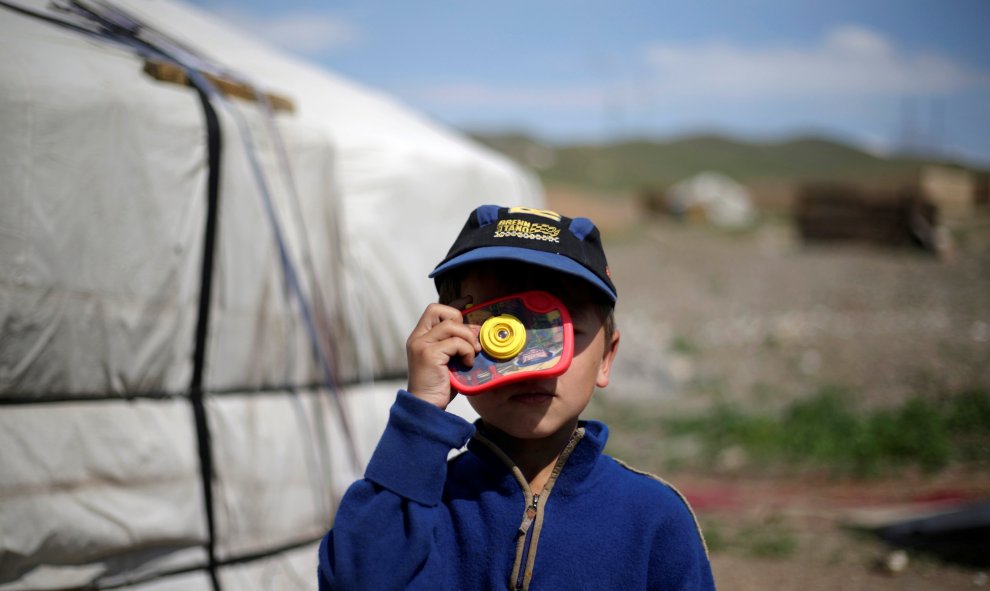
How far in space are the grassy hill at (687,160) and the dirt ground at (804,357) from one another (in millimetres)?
→ 35399

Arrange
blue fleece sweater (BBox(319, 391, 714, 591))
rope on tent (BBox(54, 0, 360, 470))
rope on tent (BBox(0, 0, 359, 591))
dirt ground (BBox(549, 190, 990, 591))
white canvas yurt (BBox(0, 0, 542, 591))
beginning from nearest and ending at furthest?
blue fleece sweater (BBox(319, 391, 714, 591))
white canvas yurt (BBox(0, 0, 542, 591))
rope on tent (BBox(0, 0, 359, 591))
rope on tent (BBox(54, 0, 360, 470))
dirt ground (BBox(549, 190, 990, 591))

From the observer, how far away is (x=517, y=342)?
1.22m

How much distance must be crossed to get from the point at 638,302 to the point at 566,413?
889 cm

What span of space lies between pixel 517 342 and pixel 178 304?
58.3 inches

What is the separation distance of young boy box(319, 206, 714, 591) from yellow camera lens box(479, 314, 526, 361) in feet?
0.06

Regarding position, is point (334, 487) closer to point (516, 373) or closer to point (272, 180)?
point (272, 180)

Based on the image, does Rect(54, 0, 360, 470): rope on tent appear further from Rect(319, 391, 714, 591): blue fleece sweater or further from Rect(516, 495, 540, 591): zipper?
Rect(516, 495, 540, 591): zipper

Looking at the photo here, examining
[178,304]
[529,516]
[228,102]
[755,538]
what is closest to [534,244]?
[529,516]

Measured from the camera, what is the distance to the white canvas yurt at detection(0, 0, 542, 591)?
204 centimetres

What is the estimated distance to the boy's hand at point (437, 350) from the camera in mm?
1207

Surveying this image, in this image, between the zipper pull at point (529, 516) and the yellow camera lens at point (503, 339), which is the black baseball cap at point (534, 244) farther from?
the zipper pull at point (529, 516)

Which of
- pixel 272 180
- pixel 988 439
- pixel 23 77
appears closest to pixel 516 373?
pixel 23 77

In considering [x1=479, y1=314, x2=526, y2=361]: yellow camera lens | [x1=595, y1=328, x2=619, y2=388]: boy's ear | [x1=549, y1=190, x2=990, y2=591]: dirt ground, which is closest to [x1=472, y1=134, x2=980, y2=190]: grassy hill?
[x1=549, y1=190, x2=990, y2=591]: dirt ground

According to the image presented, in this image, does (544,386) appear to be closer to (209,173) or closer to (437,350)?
(437,350)
